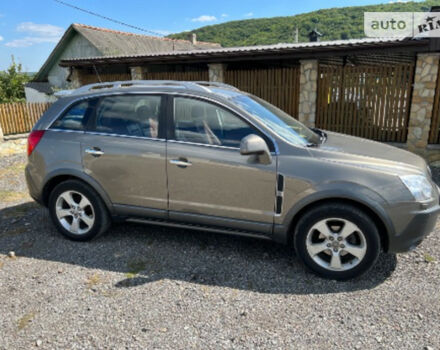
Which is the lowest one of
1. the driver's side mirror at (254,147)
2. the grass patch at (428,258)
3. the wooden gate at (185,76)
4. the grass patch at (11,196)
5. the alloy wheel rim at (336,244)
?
the grass patch at (11,196)

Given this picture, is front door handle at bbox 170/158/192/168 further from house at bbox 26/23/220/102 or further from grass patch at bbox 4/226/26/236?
house at bbox 26/23/220/102

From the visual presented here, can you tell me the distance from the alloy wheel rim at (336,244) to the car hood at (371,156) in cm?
55

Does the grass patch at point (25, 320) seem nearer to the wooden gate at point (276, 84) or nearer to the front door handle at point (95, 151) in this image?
the front door handle at point (95, 151)

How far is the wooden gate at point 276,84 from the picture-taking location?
914 centimetres

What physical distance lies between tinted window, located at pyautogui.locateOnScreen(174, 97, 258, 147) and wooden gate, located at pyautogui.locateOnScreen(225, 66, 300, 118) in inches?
248

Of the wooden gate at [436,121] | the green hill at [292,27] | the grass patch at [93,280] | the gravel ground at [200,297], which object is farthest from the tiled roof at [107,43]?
the grass patch at [93,280]

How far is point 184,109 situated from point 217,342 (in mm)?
2169

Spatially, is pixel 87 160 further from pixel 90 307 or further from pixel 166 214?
pixel 90 307

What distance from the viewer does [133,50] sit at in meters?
24.6

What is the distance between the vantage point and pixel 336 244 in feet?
10.1

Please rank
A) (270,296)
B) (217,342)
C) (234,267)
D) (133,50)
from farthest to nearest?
(133,50)
(234,267)
(270,296)
(217,342)

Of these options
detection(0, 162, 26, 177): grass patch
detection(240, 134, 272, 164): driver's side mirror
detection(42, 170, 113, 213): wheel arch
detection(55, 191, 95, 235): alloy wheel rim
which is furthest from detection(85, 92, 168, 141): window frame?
detection(0, 162, 26, 177): grass patch

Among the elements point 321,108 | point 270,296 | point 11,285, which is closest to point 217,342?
point 270,296

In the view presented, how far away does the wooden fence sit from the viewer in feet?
32.7
